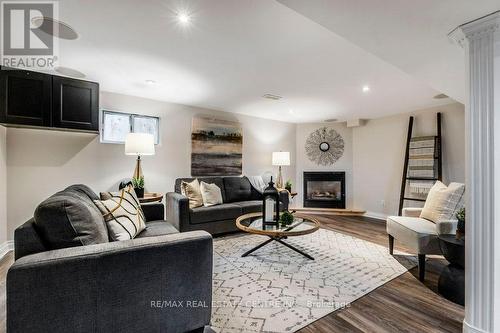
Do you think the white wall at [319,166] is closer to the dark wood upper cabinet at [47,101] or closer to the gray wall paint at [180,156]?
the gray wall paint at [180,156]

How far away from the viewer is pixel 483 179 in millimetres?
1390

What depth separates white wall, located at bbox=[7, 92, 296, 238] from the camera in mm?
3002

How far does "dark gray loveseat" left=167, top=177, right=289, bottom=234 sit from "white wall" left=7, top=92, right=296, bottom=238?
23.3 inches

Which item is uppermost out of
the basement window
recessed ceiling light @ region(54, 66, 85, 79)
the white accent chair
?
recessed ceiling light @ region(54, 66, 85, 79)

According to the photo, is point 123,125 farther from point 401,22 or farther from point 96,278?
point 401,22

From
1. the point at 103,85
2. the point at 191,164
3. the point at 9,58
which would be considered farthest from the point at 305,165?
the point at 9,58

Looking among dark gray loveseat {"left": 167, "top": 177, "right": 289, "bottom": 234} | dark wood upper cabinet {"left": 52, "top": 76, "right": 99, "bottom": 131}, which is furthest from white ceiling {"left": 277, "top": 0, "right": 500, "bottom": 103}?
dark wood upper cabinet {"left": 52, "top": 76, "right": 99, "bottom": 131}

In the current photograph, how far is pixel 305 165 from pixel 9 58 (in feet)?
17.9

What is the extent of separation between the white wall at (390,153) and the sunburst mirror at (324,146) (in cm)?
39

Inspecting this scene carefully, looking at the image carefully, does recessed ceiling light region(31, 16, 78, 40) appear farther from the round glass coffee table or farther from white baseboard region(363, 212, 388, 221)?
white baseboard region(363, 212, 388, 221)

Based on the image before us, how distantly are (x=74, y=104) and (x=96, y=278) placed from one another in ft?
8.87

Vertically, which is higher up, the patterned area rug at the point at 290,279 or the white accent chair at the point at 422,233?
the white accent chair at the point at 422,233

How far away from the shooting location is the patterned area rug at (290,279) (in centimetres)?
168

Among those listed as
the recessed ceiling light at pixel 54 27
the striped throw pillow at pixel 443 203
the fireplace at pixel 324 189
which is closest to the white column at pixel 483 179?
the striped throw pillow at pixel 443 203
